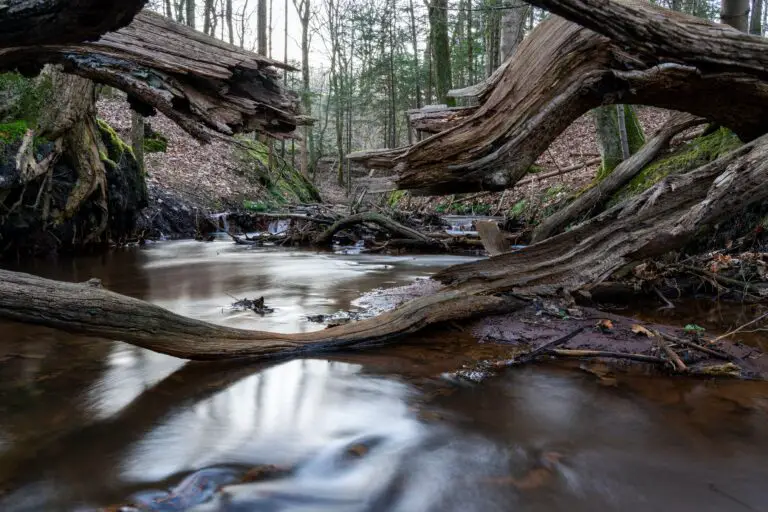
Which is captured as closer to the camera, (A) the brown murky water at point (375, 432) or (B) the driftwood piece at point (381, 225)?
(A) the brown murky water at point (375, 432)

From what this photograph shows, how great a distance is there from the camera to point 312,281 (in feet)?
23.7

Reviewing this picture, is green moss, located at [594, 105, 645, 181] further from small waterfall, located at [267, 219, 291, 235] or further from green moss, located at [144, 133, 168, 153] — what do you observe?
green moss, located at [144, 133, 168, 153]

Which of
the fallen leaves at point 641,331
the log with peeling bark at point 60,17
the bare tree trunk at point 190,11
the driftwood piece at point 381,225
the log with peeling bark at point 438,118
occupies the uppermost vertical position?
the bare tree trunk at point 190,11

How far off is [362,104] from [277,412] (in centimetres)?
2841

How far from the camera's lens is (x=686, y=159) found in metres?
6.82

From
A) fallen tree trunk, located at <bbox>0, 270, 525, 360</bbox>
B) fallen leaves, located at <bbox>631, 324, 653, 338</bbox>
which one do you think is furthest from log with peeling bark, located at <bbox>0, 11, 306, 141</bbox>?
fallen leaves, located at <bbox>631, 324, 653, 338</bbox>

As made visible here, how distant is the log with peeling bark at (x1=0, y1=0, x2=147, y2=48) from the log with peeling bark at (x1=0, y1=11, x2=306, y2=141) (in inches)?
35.5

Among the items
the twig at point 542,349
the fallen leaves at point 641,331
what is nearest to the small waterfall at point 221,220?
the twig at point 542,349

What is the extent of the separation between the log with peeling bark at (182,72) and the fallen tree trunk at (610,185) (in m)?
4.90

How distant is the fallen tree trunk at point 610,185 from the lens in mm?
7449

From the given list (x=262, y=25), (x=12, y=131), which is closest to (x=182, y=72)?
(x=12, y=131)

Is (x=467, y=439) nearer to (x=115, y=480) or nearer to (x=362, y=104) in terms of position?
(x=115, y=480)

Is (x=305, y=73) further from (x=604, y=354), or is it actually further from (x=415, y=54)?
(x=604, y=354)

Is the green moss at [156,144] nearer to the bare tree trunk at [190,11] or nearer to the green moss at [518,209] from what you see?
the bare tree trunk at [190,11]
